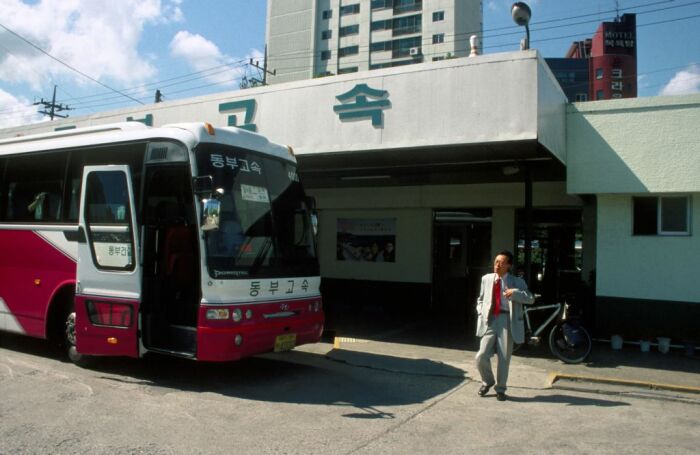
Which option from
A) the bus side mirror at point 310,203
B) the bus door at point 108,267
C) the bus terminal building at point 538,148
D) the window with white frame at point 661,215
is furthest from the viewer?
the window with white frame at point 661,215

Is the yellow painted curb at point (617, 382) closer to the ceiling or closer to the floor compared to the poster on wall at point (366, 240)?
closer to the floor

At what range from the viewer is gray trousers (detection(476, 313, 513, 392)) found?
6859 mm

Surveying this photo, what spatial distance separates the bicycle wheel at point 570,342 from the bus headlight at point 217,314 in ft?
17.6

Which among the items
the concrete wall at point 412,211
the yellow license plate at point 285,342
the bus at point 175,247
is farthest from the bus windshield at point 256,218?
the concrete wall at point 412,211

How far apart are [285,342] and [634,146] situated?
284 inches

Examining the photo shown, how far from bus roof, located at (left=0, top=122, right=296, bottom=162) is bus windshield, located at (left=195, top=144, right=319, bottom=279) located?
0.12 meters

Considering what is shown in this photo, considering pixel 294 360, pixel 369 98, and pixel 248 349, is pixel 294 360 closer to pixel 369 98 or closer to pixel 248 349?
pixel 248 349

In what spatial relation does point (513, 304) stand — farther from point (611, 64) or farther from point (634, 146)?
point (611, 64)

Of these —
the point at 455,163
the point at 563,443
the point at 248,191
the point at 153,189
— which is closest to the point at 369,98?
the point at 455,163

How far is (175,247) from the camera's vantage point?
727cm

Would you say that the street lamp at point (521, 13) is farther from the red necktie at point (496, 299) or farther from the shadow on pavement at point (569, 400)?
the shadow on pavement at point (569, 400)

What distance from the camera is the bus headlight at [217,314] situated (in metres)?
6.54

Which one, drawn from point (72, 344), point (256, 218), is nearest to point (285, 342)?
point (256, 218)

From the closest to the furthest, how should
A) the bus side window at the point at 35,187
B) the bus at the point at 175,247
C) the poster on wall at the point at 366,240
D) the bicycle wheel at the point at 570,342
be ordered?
1. the bus at the point at 175,247
2. the bus side window at the point at 35,187
3. the bicycle wheel at the point at 570,342
4. the poster on wall at the point at 366,240
